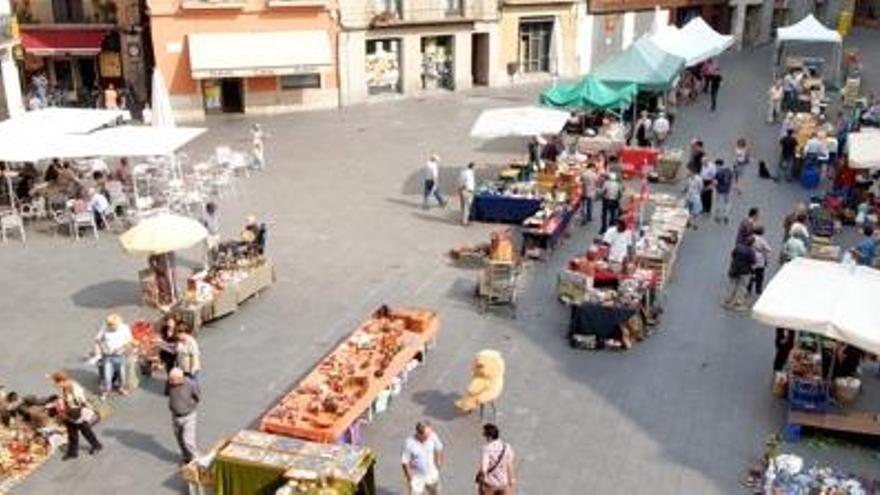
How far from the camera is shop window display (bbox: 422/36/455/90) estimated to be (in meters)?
39.5

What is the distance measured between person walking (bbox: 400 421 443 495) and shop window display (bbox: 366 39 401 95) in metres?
27.9

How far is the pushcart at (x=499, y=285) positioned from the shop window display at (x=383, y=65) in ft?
70.2

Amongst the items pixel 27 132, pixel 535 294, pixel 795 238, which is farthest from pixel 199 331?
pixel 795 238

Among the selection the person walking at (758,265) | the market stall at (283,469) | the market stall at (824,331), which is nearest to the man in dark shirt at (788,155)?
the person walking at (758,265)

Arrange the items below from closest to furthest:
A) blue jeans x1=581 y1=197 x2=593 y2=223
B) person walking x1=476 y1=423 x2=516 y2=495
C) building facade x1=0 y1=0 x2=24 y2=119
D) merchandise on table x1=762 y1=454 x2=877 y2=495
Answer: person walking x1=476 y1=423 x2=516 y2=495
merchandise on table x1=762 y1=454 x2=877 y2=495
blue jeans x1=581 y1=197 x2=593 y2=223
building facade x1=0 y1=0 x2=24 y2=119

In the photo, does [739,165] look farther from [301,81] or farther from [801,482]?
[301,81]

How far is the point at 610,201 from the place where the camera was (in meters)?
22.1

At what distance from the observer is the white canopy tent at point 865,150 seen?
20644mm

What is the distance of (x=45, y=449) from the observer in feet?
45.4

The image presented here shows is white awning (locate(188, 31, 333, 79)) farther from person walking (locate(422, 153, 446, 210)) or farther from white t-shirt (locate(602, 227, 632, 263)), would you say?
white t-shirt (locate(602, 227, 632, 263))

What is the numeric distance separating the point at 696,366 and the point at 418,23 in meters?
25.0

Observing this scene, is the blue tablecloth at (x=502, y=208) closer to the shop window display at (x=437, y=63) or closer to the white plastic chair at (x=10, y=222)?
the white plastic chair at (x=10, y=222)

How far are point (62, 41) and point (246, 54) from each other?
8.19m

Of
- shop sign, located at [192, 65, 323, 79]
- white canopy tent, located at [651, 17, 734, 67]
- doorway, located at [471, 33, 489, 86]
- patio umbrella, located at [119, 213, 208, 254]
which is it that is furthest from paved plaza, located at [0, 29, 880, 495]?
doorway, located at [471, 33, 489, 86]
